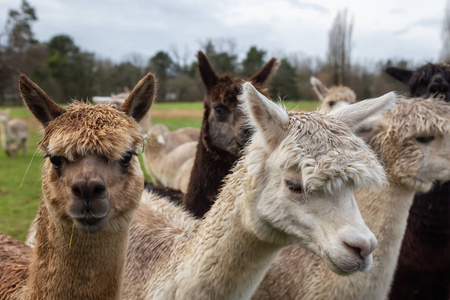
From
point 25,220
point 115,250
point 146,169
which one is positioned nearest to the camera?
point 115,250

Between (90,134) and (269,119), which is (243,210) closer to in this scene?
(269,119)

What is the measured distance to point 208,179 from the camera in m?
4.53

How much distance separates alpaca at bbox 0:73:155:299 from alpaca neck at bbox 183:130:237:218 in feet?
6.61

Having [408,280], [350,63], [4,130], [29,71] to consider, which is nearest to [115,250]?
[408,280]

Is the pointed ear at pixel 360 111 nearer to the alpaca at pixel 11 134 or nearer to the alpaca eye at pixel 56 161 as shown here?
the alpaca eye at pixel 56 161

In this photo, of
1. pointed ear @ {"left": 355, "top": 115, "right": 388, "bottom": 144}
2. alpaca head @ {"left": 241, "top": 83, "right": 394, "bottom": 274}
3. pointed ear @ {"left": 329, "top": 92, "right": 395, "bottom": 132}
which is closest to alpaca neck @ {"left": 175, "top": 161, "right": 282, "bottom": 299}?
alpaca head @ {"left": 241, "top": 83, "right": 394, "bottom": 274}

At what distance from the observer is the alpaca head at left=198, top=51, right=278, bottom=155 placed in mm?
4418

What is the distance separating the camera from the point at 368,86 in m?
27.2

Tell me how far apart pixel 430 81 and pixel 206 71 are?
288cm

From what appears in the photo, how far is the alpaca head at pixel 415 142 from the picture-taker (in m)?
3.38

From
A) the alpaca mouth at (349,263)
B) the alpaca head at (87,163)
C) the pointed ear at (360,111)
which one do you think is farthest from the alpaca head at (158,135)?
the alpaca mouth at (349,263)

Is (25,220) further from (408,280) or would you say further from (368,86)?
(368,86)

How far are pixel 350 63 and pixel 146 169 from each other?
25.0m

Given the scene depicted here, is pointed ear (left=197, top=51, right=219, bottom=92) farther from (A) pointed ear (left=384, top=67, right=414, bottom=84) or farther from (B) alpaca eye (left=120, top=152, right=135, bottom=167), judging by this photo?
(A) pointed ear (left=384, top=67, right=414, bottom=84)
